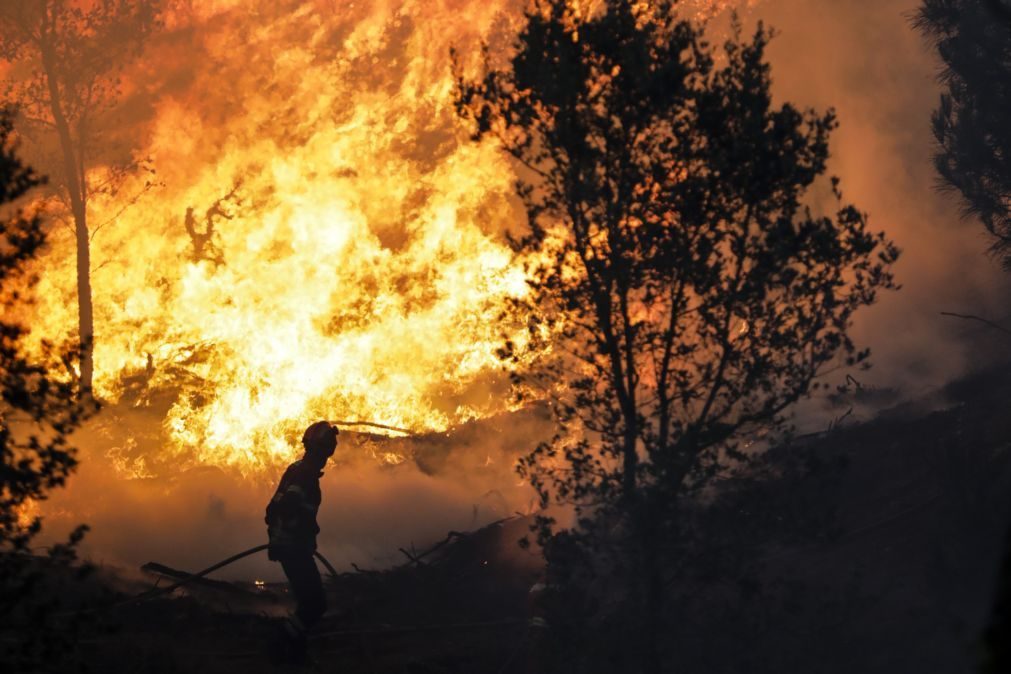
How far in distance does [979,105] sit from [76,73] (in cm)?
2387

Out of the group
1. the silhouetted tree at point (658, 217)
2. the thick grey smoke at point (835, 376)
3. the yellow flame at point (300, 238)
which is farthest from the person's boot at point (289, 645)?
the yellow flame at point (300, 238)

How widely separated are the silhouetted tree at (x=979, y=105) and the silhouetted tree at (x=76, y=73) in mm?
21815

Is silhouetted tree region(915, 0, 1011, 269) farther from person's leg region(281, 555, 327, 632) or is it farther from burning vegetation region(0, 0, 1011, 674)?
person's leg region(281, 555, 327, 632)

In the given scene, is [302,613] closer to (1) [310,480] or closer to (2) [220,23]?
(1) [310,480]

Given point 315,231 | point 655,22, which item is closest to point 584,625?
point 655,22

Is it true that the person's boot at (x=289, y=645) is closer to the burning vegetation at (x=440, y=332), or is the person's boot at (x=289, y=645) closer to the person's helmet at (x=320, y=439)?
the burning vegetation at (x=440, y=332)

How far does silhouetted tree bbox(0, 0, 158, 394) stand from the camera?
27.9 meters

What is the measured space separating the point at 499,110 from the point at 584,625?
287 inches

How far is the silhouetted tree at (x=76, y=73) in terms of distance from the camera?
27.9m

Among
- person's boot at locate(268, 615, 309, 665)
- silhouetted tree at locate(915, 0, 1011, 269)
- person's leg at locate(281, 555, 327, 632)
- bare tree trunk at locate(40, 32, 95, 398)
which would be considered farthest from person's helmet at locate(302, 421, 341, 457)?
silhouetted tree at locate(915, 0, 1011, 269)

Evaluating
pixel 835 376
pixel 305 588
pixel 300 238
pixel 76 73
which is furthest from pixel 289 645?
pixel 76 73

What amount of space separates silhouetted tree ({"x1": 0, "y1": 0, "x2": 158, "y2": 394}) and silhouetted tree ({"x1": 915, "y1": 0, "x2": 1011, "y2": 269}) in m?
21.8

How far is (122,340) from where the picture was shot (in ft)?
93.6

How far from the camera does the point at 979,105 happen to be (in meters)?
23.2
